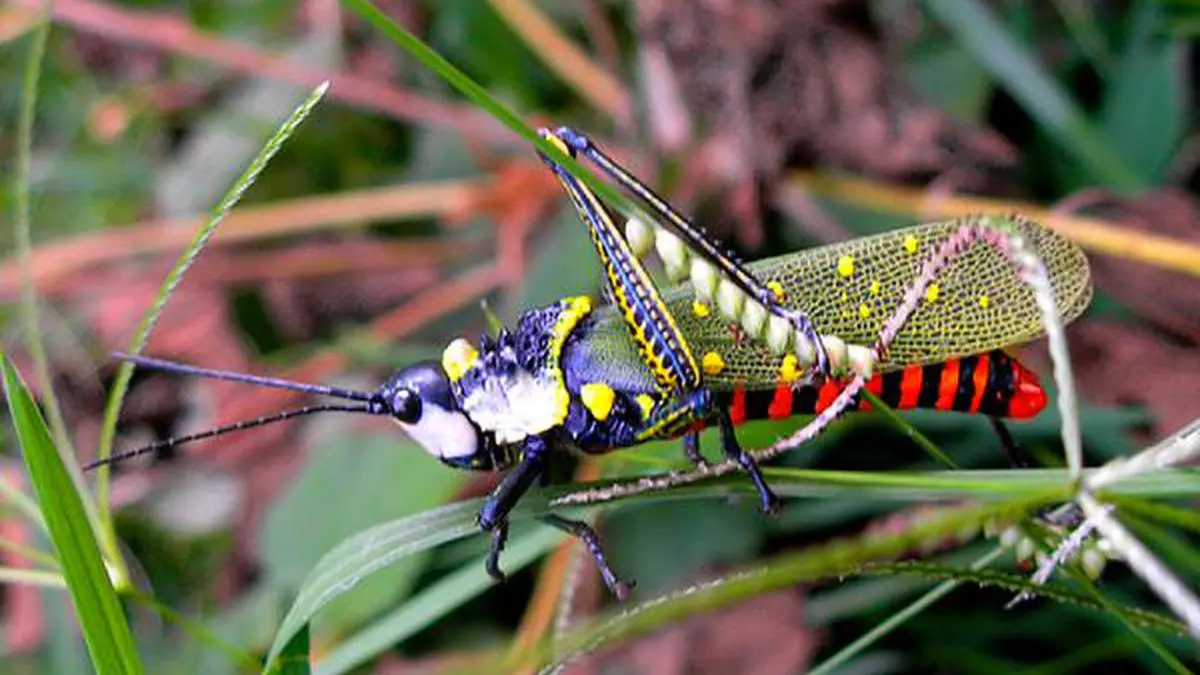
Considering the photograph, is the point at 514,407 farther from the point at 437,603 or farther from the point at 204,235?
the point at 204,235

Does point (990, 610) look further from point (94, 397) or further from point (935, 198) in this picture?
point (94, 397)

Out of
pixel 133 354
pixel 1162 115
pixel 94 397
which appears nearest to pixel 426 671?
pixel 133 354

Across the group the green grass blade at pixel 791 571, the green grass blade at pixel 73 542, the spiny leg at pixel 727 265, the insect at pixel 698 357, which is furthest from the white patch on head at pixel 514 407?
the green grass blade at pixel 791 571

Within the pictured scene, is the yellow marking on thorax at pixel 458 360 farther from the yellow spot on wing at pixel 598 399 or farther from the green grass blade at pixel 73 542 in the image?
the green grass blade at pixel 73 542

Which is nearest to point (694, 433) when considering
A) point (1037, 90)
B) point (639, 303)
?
point (639, 303)

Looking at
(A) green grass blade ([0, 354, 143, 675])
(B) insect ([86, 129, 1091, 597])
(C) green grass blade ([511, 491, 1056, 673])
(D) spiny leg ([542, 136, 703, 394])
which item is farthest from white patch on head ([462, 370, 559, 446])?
(C) green grass blade ([511, 491, 1056, 673])

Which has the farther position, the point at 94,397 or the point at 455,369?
the point at 94,397
